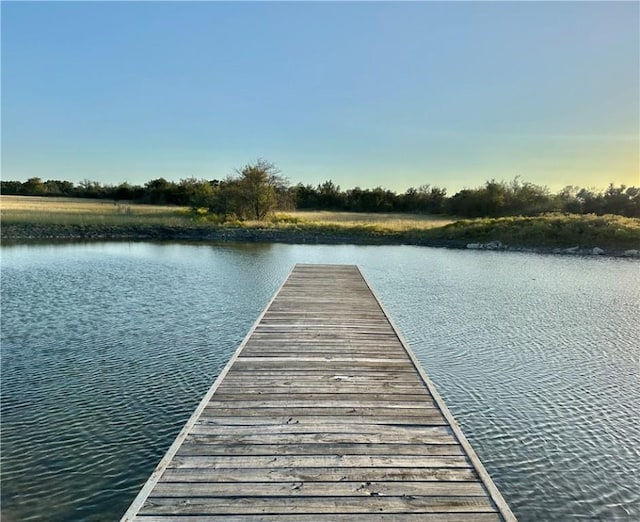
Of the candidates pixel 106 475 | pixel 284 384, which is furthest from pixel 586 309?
pixel 106 475

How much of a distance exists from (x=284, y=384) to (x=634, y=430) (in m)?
4.37

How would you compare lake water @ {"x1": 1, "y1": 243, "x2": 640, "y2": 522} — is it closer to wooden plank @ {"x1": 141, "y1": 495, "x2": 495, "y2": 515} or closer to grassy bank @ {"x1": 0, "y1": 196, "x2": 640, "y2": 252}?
wooden plank @ {"x1": 141, "y1": 495, "x2": 495, "y2": 515}

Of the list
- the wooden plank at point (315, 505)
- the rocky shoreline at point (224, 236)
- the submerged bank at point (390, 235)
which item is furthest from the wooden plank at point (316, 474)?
the submerged bank at point (390, 235)

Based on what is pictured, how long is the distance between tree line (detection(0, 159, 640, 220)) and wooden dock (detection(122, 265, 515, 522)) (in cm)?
2963

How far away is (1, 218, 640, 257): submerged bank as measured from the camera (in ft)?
85.3

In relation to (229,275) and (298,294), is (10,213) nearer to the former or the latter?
(229,275)

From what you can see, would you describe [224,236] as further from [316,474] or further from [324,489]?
[324,489]

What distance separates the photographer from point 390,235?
30609mm

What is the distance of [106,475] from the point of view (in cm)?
432

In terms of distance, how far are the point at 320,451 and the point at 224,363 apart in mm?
4045

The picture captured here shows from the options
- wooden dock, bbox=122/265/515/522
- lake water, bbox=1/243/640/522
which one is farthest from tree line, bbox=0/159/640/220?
wooden dock, bbox=122/265/515/522

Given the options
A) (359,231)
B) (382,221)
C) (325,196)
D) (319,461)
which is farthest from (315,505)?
(325,196)

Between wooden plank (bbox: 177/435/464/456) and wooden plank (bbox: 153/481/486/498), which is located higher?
wooden plank (bbox: 153/481/486/498)

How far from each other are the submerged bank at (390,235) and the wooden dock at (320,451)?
77.8 ft
